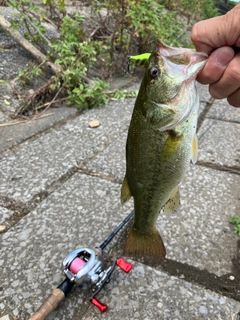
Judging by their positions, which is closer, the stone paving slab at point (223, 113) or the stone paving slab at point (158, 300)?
the stone paving slab at point (158, 300)

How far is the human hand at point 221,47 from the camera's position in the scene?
1.47m

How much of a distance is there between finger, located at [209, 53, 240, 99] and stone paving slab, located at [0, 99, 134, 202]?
1.44 metres

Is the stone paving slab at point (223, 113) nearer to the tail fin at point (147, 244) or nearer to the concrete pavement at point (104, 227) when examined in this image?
the concrete pavement at point (104, 227)

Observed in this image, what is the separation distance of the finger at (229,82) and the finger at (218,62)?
22 millimetres

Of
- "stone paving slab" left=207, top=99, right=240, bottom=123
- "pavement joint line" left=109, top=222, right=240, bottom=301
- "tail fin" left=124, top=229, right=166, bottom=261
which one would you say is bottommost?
A: "stone paving slab" left=207, top=99, right=240, bottom=123

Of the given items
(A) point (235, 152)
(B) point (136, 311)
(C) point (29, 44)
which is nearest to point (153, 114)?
(B) point (136, 311)

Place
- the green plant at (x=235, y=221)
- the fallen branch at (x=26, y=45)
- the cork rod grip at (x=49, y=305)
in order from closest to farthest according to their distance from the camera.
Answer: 1. the cork rod grip at (x=49, y=305)
2. the green plant at (x=235, y=221)
3. the fallen branch at (x=26, y=45)

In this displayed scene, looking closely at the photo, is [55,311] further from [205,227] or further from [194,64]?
[194,64]

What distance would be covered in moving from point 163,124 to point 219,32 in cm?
43

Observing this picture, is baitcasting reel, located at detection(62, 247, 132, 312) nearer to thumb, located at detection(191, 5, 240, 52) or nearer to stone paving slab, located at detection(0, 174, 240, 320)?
stone paving slab, located at detection(0, 174, 240, 320)

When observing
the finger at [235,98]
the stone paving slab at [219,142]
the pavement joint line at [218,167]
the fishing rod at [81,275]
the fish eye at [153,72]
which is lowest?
the stone paving slab at [219,142]

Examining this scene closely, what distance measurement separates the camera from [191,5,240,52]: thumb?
1459mm

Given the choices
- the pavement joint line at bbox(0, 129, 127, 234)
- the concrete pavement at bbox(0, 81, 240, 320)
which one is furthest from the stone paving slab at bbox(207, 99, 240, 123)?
the pavement joint line at bbox(0, 129, 127, 234)

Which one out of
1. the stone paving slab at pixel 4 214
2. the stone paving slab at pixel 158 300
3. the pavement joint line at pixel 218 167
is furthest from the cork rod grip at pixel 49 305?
the pavement joint line at pixel 218 167
